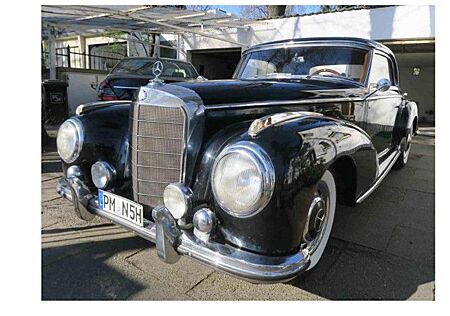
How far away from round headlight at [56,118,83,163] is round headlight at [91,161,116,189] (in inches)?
9.6

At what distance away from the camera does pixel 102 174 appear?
2.61 meters

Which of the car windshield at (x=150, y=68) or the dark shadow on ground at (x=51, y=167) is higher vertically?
the car windshield at (x=150, y=68)

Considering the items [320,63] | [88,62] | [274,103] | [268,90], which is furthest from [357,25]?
[88,62]

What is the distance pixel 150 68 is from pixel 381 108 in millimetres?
5763

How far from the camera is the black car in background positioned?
749 centimetres

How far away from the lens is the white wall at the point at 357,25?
28.3ft

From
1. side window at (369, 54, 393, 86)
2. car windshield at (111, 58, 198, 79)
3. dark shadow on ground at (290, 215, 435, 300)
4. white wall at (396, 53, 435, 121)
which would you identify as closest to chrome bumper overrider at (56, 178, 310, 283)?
dark shadow on ground at (290, 215, 435, 300)

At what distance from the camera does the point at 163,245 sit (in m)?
2.02

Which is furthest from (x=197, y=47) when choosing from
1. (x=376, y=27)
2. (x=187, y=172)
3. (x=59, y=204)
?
(x=187, y=172)

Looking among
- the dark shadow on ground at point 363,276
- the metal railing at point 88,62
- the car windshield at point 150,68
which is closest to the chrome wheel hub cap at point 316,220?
the dark shadow on ground at point 363,276

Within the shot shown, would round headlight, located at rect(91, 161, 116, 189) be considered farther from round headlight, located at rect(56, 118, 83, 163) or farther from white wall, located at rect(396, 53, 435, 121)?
white wall, located at rect(396, 53, 435, 121)

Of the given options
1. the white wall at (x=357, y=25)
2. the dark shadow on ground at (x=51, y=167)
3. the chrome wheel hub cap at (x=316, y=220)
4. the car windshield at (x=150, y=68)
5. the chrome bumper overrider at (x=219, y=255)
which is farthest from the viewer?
the white wall at (x=357, y=25)

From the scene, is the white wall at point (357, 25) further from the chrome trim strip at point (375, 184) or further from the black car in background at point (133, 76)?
the chrome trim strip at point (375, 184)
